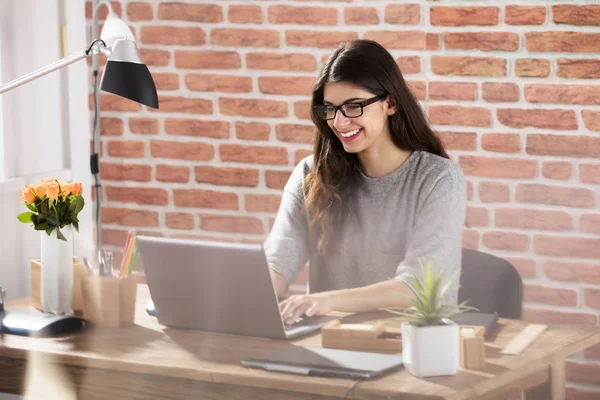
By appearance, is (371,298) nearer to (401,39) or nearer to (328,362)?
(328,362)

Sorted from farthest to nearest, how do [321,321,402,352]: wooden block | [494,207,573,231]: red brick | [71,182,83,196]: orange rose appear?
[494,207,573,231]: red brick, [71,182,83,196]: orange rose, [321,321,402,352]: wooden block

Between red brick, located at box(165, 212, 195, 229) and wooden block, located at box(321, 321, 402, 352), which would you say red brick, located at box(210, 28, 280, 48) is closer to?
red brick, located at box(165, 212, 195, 229)

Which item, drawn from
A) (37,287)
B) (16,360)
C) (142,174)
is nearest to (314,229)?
(37,287)

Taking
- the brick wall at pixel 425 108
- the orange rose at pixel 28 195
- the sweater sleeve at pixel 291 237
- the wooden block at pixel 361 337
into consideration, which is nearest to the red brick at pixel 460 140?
the brick wall at pixel 425 108

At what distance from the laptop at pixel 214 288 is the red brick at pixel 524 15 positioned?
4.25 feet

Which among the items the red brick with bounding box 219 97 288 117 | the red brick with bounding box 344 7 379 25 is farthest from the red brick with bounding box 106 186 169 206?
the red brick with bounding box 344 7 379 25

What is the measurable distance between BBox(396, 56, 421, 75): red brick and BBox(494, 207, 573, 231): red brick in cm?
50

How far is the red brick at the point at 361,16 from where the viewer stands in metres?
2.93

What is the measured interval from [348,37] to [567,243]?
36.8 inches

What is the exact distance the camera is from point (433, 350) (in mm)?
1534

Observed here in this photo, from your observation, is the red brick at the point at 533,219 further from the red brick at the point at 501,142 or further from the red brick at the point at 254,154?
the red brick at the point at 254,154

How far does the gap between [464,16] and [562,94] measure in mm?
374

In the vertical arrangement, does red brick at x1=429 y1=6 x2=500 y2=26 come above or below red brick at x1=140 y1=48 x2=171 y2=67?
above

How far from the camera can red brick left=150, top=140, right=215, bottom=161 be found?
3203mm
